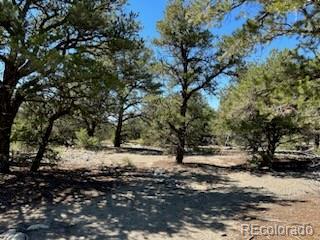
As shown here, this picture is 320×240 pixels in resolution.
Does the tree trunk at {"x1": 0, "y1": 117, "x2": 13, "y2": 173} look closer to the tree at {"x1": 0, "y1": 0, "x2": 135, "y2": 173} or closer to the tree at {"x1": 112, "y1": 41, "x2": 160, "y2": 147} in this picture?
the tree at {"x1": 0, "y1": 0, "x2": 135, "y2": 173}

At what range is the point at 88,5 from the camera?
12773 millimetres

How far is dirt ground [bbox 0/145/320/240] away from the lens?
8.56 m

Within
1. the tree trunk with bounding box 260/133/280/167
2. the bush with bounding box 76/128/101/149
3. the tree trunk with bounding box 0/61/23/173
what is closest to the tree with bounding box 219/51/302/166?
the tree trunk with bounding box 260/133/280/167

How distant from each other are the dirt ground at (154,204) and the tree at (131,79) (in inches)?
135

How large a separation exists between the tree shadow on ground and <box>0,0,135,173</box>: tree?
8.02 feet

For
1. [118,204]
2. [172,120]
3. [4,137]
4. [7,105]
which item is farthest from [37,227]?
[172,120]

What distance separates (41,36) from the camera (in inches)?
424

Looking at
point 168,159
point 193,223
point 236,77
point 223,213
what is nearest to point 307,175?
point 236,77

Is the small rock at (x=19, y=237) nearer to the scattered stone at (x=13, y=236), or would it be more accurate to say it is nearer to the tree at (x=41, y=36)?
the scattered stone at (x=13, y=236)

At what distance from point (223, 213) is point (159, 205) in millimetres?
1805

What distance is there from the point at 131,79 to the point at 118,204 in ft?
36.7

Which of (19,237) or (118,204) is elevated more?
(118,204)

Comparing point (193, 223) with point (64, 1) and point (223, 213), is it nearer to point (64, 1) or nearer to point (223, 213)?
point (223, 213)

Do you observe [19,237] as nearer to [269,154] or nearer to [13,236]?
[13,236]
